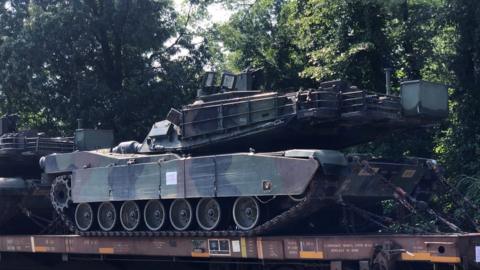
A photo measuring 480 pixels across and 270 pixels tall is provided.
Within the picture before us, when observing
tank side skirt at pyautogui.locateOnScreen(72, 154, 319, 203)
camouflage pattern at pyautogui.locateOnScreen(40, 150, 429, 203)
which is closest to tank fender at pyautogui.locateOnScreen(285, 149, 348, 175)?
camouflage pattern at pyautogui.locateOnScreen(40, 150, 429, 203)

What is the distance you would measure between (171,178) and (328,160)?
345 centimetres

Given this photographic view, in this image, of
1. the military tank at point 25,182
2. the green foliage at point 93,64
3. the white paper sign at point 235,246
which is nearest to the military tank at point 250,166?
the white paper sign at point 235,246

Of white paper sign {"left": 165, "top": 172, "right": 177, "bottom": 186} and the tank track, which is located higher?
white paper sign {"left": 165, "top": 172, "right": 177, "bottom": 186}

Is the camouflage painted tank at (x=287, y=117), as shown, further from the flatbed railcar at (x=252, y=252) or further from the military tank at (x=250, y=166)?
the flatbed railcar at (x=252, y=252)

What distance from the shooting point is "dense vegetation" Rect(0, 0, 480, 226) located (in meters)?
21.9

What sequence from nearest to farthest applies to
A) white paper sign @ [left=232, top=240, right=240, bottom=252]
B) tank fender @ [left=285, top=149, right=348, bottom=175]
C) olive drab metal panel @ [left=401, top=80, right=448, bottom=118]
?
tank fender @ [left=285, top=149, right=348, bottom=175], olive drab metal panel @ [left=401, top=80, right=448, bottom=118], white paper sign @ [left=232, top=240, right=240, bottom=252]

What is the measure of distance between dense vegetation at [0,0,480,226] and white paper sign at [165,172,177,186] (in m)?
10.2

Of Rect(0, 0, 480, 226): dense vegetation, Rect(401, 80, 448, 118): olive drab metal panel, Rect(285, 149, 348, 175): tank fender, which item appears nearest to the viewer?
Rect(285, 149, 348, 175): tank fender

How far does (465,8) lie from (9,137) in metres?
12.3

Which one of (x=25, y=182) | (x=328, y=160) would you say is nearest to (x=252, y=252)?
(x=328, y=160)

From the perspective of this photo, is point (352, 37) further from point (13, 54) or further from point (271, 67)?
point (13, 54)

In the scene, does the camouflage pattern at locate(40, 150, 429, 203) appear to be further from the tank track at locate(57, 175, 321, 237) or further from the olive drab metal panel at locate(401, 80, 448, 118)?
the olive drab metal panel at locate(401, 80, 448, 118)

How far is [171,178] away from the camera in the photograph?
1384 centimetres

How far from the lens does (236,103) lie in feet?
45.1
